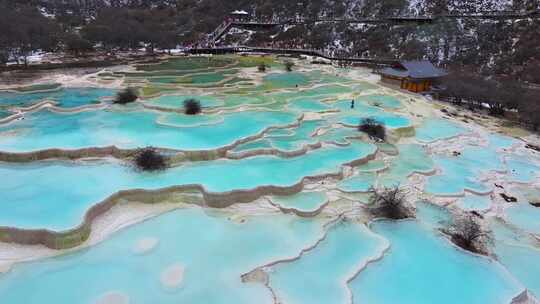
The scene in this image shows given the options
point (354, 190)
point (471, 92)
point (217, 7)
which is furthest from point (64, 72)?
point (217, 7)

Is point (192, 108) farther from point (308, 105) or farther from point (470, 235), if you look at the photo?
point (470, 235)

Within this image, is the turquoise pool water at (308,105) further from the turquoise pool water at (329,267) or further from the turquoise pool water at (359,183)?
the turquoise pool water at (329,267)

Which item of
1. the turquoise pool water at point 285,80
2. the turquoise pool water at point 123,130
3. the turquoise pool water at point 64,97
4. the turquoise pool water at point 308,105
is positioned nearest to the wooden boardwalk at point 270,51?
the turquoise pool water at point 285,80

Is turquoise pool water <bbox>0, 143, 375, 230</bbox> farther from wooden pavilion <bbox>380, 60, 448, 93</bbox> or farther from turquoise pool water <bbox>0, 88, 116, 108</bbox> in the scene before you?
wooden pavilion <bbox>380, 60, 448, 93</bbox>

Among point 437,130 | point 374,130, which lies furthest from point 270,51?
point 374,130

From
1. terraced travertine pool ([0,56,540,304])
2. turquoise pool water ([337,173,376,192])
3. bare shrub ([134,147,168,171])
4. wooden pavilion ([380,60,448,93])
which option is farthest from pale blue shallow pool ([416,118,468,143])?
bare shrub ([134,147,168,171])
